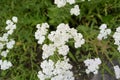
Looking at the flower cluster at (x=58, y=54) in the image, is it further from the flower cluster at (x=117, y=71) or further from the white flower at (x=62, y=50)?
the flower cluster at (x=117, y=71)

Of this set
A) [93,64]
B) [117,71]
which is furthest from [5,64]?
[117,71]

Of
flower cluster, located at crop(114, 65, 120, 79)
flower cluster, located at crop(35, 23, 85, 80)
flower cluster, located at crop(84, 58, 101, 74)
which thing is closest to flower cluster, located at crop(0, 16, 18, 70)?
flower cluster, located at crop(35, 23, 85, 80)

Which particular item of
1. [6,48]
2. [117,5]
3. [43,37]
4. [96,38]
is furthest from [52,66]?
[117,5]

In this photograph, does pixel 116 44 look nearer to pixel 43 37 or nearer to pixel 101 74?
pixel 101 74

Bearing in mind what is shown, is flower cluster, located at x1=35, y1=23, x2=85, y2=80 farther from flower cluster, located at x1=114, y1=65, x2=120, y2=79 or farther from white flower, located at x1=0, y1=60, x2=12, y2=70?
white flower, located at x1=0, y1=60, x2=12, y2=70

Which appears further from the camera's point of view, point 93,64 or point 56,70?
point 93,64

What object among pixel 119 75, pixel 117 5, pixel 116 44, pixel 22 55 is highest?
pixel 117 5

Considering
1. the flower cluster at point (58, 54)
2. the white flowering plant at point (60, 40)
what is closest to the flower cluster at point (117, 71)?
the white flowering plant at point (60, 40)

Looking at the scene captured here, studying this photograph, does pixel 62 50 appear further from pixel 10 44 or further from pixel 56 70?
pixel 10 44

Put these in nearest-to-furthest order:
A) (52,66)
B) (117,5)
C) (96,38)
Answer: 1. (52,66)
2. (96,38)
3. (117,5)

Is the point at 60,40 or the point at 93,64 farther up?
the point at 60,40
